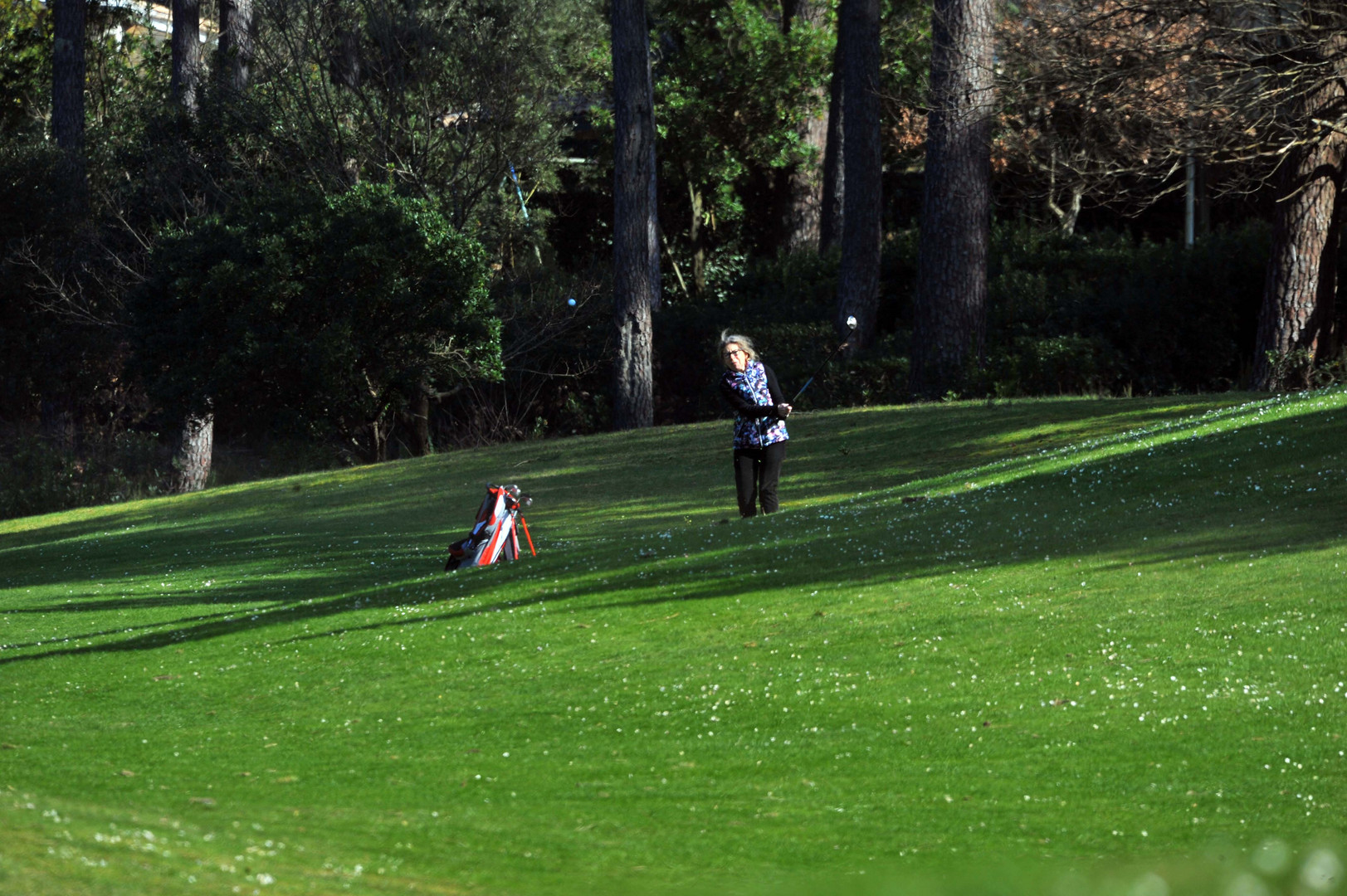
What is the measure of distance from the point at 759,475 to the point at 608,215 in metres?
31.3

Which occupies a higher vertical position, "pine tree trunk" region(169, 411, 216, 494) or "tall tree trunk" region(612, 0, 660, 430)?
"tall tree trunk" region(612, 0, 660, 430)

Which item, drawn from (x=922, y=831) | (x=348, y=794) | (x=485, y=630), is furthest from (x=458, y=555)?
(x=922, y=831)

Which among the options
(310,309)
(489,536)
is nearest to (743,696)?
(489,536)

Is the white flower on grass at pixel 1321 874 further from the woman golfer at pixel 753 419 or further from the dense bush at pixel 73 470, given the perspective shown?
the dense bush at pixel 73 470

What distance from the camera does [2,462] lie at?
34656 mm

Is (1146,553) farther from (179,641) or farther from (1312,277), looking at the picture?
(1312,277)

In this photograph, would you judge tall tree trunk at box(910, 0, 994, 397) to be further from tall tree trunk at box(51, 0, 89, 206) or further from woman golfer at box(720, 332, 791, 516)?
tall tree trunk at box(51, 0, 89, 206)

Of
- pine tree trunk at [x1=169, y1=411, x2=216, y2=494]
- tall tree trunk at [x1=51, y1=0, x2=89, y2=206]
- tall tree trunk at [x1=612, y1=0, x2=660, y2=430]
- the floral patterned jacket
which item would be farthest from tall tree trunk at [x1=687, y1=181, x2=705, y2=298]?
the floral patterned jacket

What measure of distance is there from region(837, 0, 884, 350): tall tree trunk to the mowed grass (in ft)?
49.8

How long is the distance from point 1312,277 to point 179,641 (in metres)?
18.2

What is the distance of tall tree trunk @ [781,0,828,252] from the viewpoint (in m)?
42.0

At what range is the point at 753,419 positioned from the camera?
14203 millimetres

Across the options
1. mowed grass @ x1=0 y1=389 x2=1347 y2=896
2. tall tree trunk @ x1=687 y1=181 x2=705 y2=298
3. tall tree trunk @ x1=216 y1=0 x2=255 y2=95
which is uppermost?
tall tree trunk @ x1=216 y1=0 x2=255 y2=95

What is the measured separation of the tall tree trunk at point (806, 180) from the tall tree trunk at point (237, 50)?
1487cm
